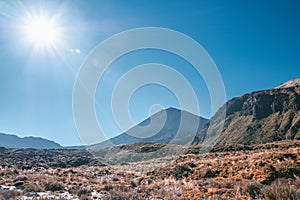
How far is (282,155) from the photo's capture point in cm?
1873

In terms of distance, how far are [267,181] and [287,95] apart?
112830mm

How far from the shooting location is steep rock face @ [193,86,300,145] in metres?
92.2

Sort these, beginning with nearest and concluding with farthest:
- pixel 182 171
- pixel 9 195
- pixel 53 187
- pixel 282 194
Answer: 1. pixel 282 194
2. pixel 9 195
3. pixel 53 187
4. pixel 182 171

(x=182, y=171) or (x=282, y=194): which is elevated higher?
(x=182, y=171)

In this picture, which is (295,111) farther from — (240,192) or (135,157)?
(240,192)

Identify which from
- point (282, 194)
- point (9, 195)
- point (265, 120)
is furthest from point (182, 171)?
point (265, 120)

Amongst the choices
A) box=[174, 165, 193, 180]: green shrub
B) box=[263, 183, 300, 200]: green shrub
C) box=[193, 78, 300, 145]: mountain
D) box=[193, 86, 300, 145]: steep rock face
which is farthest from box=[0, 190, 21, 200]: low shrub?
box=[193, 86, 300, 145]: steep rock face

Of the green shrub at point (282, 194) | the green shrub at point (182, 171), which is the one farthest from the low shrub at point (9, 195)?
the green shrub at point (182, 171)

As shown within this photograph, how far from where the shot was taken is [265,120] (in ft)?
356

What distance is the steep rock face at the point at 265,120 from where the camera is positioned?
9225 centimetres

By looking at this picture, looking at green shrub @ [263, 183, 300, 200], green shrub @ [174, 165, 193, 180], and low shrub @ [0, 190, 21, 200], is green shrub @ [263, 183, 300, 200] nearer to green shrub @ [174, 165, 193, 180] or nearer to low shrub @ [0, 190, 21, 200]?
low shrub @ [0, 190, 21, 200]

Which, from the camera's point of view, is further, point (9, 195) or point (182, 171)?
point (182, 171)

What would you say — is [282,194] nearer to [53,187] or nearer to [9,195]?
[9,195]

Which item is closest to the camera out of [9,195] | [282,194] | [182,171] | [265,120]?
[282,194]
